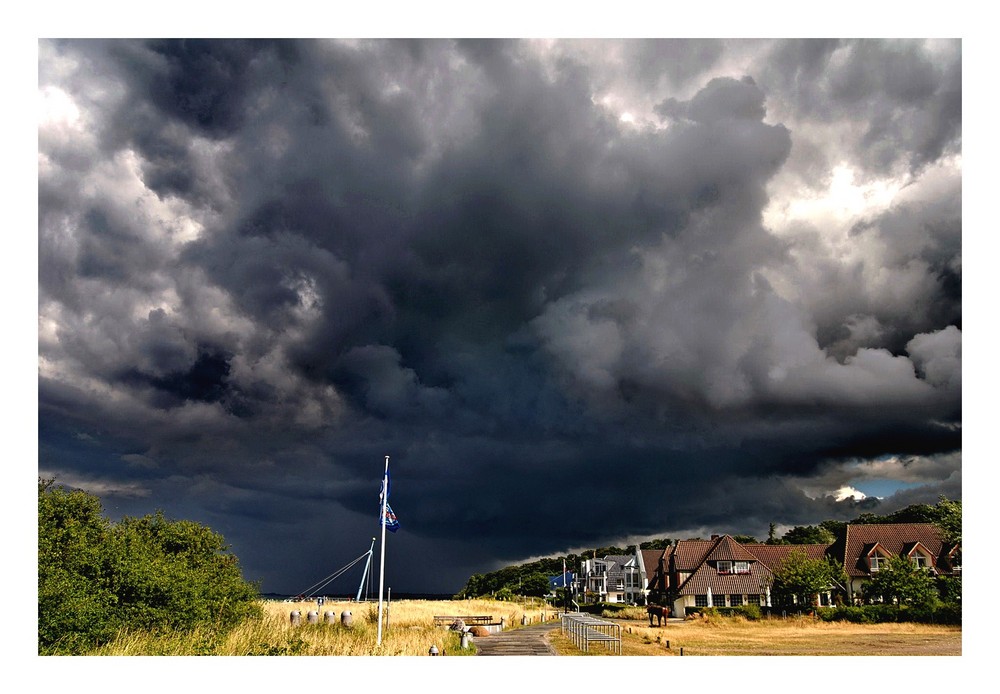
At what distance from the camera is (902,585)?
42.8m

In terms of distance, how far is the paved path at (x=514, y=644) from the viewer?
79.3ft

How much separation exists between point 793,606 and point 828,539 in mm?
45858

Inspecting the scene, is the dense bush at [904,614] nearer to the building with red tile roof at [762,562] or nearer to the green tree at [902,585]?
the green tree at [902,585]

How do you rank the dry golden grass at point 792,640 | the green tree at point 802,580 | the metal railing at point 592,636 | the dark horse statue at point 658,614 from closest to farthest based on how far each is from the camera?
the dry golden grass at point 792,640 → the metal railing at point 592,636 → the dark horse statue at point 658,614 → the green tree at point 802,580

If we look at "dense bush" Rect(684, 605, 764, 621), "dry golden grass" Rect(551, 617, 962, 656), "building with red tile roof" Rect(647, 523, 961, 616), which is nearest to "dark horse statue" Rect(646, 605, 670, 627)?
"dry golden grass" Rect(551, 617, 962, 656)

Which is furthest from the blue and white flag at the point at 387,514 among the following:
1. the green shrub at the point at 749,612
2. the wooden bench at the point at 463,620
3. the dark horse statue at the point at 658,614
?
the green shrub at the point at 749,612

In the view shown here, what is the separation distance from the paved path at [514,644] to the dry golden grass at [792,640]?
0.63 metres

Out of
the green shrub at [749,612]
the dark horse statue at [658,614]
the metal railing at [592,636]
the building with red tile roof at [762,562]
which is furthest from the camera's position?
the building with red tile roof at [762,562]

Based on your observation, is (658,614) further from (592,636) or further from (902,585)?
(902,585)

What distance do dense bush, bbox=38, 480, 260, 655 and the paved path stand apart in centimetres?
841

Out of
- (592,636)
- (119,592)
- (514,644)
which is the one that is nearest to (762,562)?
(592,636)

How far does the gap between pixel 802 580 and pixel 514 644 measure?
90.0 feet
